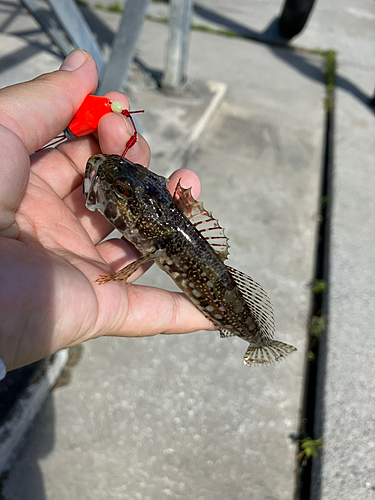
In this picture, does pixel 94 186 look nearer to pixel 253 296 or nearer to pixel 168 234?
pixel 168 234

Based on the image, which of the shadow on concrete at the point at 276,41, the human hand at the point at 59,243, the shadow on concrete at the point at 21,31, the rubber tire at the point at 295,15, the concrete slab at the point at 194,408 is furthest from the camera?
the rubber tire at the point at 295,15

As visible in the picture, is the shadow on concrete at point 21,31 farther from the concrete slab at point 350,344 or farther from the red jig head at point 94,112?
the concrete slab at point 350,344

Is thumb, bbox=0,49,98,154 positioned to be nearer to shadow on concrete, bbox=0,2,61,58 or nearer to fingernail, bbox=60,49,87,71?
fingernail, bbox=60,49,87,71

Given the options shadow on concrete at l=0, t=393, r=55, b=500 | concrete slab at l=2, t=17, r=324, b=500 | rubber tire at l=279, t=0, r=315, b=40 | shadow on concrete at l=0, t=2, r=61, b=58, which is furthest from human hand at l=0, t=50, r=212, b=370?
rubber tire at l=279, t=0, r=315, b=40

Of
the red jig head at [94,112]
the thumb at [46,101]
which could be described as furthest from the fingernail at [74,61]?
the red jig head at [94,112]

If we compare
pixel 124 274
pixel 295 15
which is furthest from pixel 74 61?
pixel 295 15

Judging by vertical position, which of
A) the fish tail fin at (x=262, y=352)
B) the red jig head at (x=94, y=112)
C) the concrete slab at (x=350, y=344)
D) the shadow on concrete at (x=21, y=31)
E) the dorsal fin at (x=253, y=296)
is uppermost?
the red jig head at (x=94, y=112)
